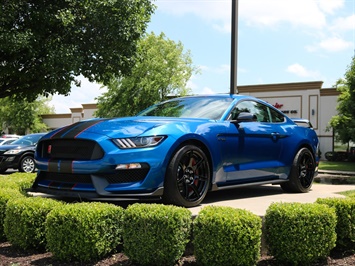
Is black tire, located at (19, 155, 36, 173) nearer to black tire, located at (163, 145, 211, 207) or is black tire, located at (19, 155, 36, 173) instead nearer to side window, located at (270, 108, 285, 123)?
side window, located at (270, 108, 285, 123)

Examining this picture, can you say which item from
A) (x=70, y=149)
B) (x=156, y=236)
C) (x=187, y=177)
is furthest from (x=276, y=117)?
(x=156, y=236)

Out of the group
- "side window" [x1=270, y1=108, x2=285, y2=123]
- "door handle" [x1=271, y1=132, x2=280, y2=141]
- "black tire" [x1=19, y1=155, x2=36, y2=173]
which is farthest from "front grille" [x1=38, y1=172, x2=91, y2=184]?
"black tire" [x1=19, y1=155, x2=36, y2=173]

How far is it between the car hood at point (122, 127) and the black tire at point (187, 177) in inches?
13.3

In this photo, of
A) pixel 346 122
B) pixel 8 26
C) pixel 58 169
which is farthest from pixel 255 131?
pixel 346 122

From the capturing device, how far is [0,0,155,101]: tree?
1299cm

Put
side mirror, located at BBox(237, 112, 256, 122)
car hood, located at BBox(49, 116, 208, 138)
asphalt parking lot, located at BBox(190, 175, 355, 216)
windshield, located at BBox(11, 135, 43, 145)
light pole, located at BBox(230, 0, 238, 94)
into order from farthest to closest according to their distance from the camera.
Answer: windshield, located at BBox(11, 135, 43, 145) < light pole, located at BBox(230, 0, 238, 94) < side mirror, located at BBox(237, 112, 256, 122) < asphalt parking lot, located at BBox(190, 175, 355, 216) < car hood, located at BBox(49, 116, 208, 138)

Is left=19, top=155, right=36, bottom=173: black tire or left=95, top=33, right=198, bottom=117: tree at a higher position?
left=95, top=33, right=198, bottom=117: tree

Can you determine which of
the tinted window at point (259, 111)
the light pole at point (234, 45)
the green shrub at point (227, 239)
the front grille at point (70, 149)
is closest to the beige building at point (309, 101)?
the light pole at point (234, 45)

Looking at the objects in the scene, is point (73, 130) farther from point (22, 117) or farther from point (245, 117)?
point (22, 117)

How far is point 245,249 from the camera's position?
3.81m

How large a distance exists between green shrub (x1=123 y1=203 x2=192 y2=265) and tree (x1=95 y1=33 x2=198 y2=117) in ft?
96.6

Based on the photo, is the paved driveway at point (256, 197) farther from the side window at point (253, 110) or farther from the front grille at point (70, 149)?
the front grille at point (70, 149)

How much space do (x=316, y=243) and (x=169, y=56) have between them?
32.7m

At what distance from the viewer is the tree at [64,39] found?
12992mm
